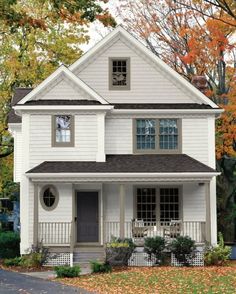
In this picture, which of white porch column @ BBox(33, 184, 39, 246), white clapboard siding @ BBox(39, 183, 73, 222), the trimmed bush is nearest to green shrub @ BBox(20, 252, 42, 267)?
white porch column @ BBox(33, 184, 39, 246)

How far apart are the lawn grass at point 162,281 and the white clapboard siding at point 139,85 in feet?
28.4

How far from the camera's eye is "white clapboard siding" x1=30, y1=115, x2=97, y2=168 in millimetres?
28516

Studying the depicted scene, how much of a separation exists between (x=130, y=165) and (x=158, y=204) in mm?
2403

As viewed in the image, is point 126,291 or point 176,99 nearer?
point 126,291

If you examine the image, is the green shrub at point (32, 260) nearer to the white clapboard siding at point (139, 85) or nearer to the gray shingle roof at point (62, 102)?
the gray shingle roof at point (62, 102)

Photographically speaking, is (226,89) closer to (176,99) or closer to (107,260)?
(176,99)

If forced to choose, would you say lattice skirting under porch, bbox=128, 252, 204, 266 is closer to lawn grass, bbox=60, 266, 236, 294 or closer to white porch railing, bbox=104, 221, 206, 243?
white porch railing, bbox=104, 221, 206, 243

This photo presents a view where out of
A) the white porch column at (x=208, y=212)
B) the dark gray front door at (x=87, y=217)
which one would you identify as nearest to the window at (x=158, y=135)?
the white porch column at (x=208, y=212)

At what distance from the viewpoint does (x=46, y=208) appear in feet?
93.1

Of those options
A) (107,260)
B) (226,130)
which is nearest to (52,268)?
(107,260)

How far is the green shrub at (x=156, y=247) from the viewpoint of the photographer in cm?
2661

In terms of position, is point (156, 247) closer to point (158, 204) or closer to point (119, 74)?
point (158, 204)

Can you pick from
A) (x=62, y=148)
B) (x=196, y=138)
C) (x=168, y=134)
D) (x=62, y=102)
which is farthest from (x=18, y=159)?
(x=196, y=138)

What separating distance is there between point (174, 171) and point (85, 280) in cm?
780
